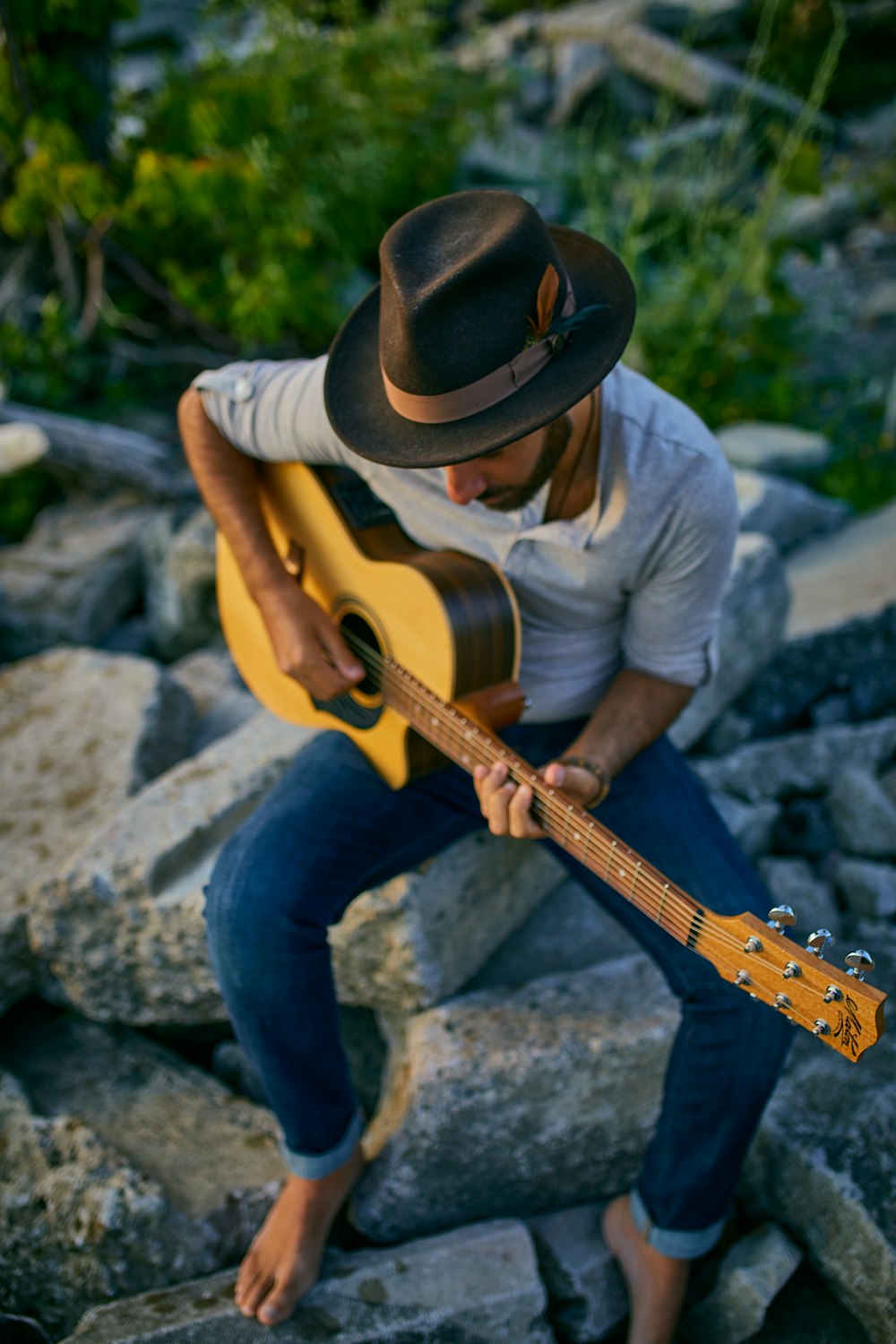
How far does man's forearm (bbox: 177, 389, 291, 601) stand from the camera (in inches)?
105

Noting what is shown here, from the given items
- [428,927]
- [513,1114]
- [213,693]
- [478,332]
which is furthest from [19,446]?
[513,1114]

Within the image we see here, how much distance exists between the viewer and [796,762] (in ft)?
10.9

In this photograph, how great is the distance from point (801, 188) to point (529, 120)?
5166 mm

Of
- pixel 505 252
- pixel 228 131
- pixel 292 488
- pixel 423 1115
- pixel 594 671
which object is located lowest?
pixel 423 1115

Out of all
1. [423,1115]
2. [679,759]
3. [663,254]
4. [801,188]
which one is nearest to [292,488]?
[679,759]

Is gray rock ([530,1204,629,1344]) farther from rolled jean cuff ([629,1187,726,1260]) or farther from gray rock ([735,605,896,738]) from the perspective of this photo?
gray rock ([735,605,896,738])

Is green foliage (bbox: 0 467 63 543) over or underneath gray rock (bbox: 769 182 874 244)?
underneath

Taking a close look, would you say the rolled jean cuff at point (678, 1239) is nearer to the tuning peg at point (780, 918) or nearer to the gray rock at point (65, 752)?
the tuning peg at point (780, 918)

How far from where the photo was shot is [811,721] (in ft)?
12.0

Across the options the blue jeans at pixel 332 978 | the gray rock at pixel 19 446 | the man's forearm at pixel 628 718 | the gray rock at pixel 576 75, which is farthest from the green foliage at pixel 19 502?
the gray rock at pixel 576 75

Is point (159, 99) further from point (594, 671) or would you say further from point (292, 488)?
point (594, 671)

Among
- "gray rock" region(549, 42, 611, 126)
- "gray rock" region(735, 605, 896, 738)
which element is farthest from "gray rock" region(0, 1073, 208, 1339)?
"gray rock" region(549, 42, 611, 126)

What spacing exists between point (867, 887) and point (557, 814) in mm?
1506

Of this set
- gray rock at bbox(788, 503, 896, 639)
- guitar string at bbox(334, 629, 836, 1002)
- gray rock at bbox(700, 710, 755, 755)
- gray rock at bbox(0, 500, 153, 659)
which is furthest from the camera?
gray rock at bbox(0, 500, 153, 659)
